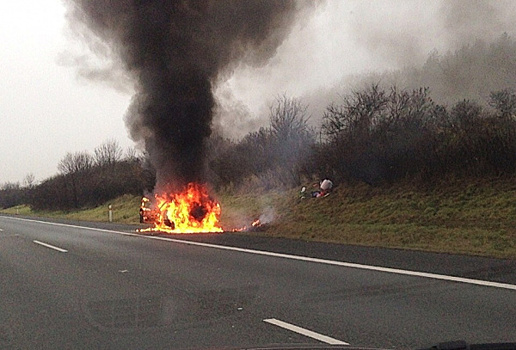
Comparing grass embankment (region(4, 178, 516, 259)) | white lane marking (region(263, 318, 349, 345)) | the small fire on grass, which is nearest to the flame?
the small fire on grass

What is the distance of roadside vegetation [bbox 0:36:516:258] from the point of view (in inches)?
653

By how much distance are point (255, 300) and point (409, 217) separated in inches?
481

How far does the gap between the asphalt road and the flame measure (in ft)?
24.6

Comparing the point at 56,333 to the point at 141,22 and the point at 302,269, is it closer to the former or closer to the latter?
the point at 302,269

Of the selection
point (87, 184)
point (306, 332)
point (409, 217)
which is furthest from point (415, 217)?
point (87, 184)

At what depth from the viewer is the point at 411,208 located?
64.8 feet

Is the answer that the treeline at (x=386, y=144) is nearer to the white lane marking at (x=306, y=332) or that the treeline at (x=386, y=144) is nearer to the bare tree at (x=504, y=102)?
the bare tree at (x=504, y=102)

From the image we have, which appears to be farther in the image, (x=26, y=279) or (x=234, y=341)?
(x=26, y=279)

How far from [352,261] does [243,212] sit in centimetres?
1704

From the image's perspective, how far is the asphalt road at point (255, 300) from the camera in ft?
18.8

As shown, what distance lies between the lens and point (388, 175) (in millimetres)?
23156

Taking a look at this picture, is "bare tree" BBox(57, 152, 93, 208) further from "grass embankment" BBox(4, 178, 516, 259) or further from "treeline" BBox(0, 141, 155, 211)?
"grass embankment" BBox(4, 178, 516, 259)

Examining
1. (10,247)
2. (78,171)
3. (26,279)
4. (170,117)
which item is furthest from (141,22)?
(78,171)

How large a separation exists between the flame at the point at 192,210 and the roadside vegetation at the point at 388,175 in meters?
1.05
